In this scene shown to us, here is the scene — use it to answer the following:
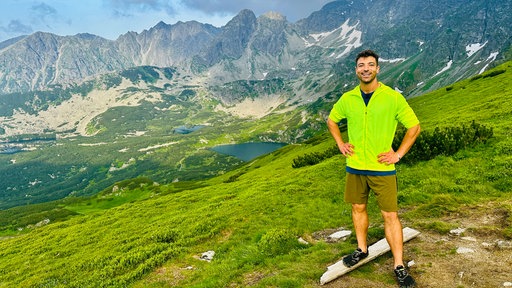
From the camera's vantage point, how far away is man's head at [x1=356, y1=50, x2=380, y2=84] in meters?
9.91

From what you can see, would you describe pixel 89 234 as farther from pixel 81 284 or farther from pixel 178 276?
pixel 178 276

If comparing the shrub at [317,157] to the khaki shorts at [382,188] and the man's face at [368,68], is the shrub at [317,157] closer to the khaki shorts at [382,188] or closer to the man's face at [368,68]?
the khaki shorts at [382,188]

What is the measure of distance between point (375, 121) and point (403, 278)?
4.77 m

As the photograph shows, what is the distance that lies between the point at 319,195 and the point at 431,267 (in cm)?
1315

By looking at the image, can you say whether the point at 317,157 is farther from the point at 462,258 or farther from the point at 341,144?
the point at 341,144

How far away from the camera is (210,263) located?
16.2 meters

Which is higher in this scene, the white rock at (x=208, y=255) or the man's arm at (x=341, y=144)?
the man's arm at (x=341, y=144)

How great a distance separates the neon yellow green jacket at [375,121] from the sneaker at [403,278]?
3.05 meters

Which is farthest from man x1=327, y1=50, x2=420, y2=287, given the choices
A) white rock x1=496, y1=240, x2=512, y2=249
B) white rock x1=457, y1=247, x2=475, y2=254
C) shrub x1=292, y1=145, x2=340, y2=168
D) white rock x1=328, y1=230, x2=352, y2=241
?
shrub x1=292, y1=145, x2=340, y2=168

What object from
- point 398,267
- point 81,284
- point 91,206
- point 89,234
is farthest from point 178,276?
→ point 91,206

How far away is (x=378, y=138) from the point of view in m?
9.89

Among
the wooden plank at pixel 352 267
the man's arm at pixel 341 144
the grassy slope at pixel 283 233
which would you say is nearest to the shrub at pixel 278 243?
the grassy slope at pixel 283 233

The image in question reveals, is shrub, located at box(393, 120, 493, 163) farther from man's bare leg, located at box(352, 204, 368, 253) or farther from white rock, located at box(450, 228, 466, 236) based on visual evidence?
man's bare leg, located at box(352, 204, 368, 253)

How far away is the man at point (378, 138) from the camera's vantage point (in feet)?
31.9
